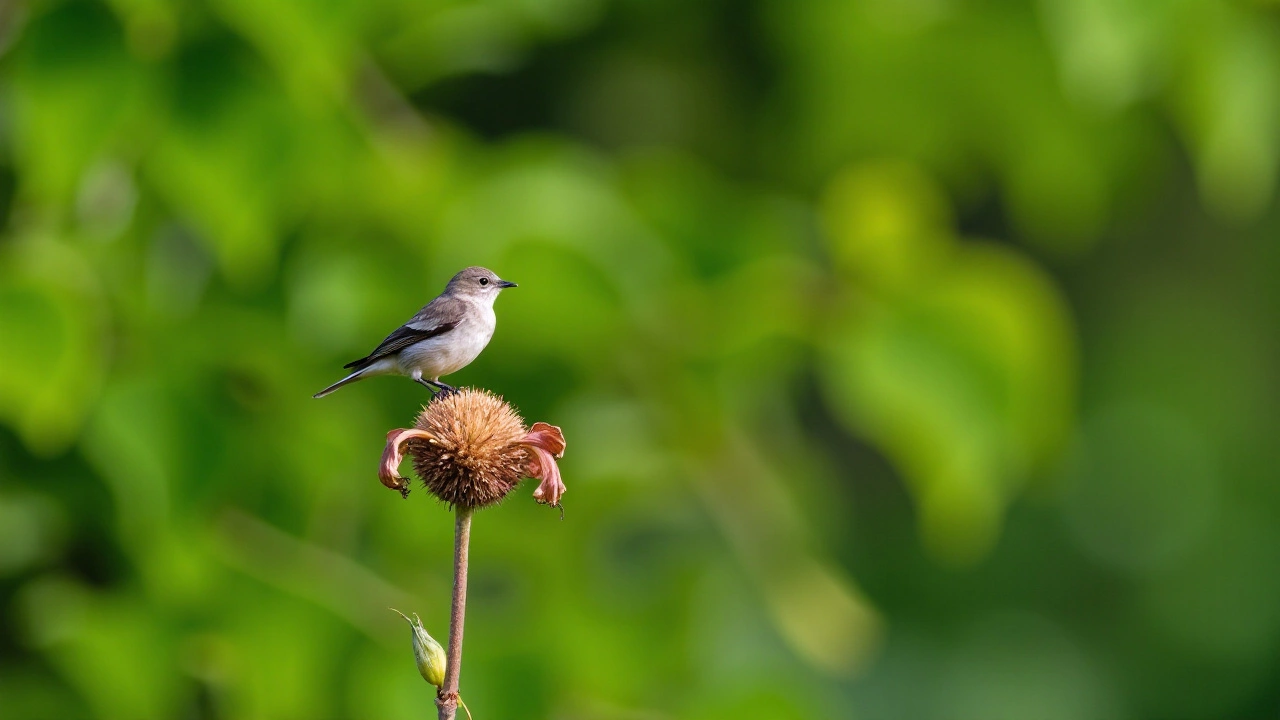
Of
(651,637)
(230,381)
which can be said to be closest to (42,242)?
(230,381)

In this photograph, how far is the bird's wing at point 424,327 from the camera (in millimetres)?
1493

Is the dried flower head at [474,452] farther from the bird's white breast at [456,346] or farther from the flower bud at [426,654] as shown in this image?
the bird's white breast at [456,346]

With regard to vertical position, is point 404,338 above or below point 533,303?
above

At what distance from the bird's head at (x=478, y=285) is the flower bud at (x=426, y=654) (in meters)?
0.49

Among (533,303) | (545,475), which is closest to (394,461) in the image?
(545,475)

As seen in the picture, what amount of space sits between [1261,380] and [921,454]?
11710 mm

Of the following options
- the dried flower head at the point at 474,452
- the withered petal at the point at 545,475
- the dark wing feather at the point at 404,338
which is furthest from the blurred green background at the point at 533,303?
the withered petal at the point at 545,475

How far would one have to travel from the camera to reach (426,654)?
1079mm

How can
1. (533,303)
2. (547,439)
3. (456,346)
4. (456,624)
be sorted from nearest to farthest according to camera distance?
(456,624), (547,439), (456,346), (533,303)

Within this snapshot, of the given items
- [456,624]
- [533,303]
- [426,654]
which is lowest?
[533,303]

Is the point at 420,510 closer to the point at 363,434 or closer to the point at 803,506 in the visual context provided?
the point at 363,434

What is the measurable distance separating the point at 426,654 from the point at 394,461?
20 cm

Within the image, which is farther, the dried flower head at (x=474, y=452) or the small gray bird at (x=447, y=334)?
the small gray bird at (x=447, y=334)

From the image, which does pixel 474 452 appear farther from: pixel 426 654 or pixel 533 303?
pixel 533 303
